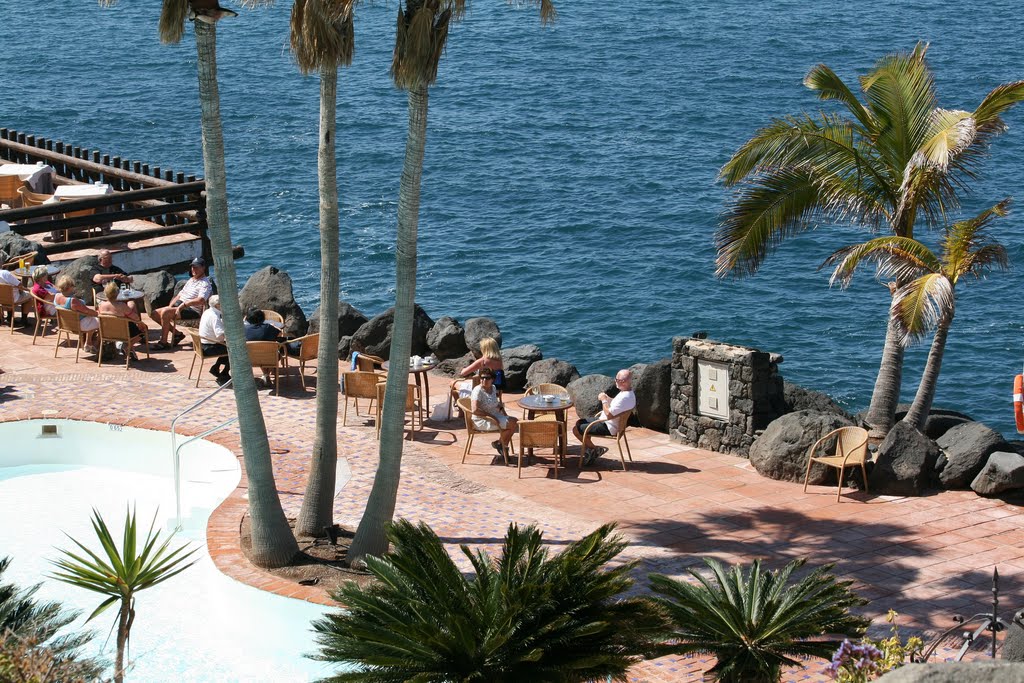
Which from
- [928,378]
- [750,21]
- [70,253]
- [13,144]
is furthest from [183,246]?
[750,21]

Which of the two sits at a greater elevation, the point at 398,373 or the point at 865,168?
the point at 865,168

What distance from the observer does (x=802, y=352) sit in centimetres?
3069

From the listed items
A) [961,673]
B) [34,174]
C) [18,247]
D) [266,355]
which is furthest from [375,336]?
[961,673]

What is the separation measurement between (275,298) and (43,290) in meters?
3.85

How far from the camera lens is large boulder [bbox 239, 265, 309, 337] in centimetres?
2205

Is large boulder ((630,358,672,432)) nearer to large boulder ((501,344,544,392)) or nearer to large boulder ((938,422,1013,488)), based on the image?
large boulder ((501,344,544,392))

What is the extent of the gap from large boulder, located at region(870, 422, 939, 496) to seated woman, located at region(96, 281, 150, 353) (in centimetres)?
1119

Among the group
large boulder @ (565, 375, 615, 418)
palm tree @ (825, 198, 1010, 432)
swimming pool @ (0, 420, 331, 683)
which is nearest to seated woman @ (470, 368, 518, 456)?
large boulder @ (565, 375, 615, 418)

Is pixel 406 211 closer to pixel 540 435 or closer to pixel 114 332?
pixel 540 435

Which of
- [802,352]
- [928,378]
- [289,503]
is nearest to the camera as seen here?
[289,503]

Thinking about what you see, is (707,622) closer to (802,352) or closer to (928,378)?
(928,378)

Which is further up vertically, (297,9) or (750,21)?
(750,21)

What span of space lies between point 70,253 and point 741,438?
14739mm

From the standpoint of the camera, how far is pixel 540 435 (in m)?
15.8
